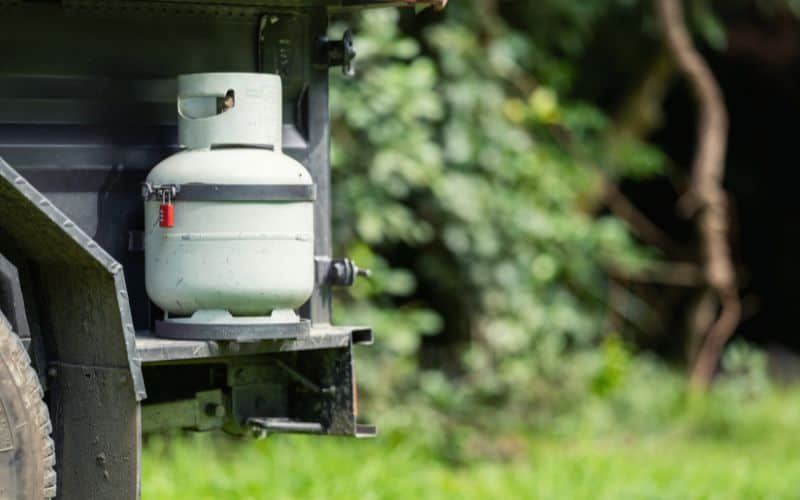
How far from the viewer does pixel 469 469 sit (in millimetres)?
7984

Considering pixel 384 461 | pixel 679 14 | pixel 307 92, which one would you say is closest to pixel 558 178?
pixel 679 14

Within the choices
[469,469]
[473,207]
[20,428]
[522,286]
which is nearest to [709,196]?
[522,286]

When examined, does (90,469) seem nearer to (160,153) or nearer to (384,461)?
(160,153)

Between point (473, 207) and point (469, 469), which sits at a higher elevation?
point (473, 207)

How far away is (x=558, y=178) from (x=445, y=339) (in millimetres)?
1191

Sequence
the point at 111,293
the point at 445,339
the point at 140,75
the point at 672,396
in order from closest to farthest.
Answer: the point at 111,293 → the point at 140,75 → the point at 445,339 → the point at 672,396

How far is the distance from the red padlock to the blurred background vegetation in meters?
2.92

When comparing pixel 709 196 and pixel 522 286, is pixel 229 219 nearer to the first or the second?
pixel 522 286

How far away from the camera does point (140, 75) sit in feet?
13.2

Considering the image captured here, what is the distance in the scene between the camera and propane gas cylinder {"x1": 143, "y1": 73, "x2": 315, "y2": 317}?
3.72 metres

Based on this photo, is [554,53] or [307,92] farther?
[554,53]

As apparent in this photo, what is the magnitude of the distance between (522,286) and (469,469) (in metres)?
1.19

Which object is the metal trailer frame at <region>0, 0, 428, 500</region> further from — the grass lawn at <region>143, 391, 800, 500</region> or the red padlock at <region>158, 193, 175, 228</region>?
the grass lawn at <region>143, 391, 800, 500</region>

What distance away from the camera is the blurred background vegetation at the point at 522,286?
730 cm
